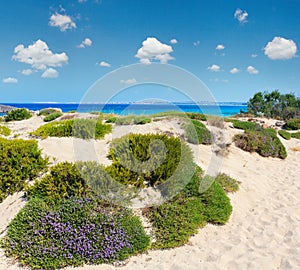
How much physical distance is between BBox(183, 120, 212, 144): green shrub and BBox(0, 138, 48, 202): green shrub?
6792 mm

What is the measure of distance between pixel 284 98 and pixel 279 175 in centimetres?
2317

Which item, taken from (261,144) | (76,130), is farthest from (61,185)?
(261,144)

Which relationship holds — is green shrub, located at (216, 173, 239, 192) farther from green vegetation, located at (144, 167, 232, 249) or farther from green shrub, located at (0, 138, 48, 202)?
green shrub, located at (0, 138, 48, 202)

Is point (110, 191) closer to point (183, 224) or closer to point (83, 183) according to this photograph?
point (83, 183)

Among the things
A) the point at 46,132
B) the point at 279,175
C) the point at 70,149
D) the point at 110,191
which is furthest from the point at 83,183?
the point at 279,175

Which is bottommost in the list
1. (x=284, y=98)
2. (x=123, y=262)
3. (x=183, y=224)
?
(x=123, y=262)

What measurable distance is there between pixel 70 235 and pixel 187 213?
223 cm

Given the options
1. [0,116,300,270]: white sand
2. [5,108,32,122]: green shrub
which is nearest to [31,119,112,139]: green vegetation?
[0,116,300,270]: white sand

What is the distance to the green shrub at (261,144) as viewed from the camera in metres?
12.3

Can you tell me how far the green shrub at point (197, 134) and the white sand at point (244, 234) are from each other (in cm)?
250

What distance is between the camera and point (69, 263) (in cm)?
414

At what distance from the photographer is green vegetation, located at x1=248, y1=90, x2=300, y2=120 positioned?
1131 inches

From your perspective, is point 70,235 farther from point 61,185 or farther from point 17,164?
point 17,164

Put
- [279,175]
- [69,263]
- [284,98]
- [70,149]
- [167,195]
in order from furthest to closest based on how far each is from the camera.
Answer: [284,98] < [279,175] < [70,149] < [167,195] < [69,263]
